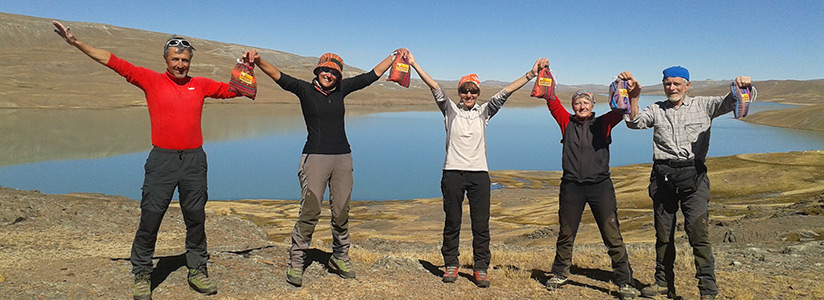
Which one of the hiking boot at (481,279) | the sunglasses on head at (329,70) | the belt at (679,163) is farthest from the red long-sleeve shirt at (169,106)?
the belt at (679,163)

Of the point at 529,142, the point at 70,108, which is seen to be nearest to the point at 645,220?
the point at 529,142

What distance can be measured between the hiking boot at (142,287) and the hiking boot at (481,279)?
11.3 ft

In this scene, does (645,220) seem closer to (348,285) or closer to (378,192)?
(348,285)

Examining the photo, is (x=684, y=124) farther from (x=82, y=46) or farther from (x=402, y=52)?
(x=82, y=46)

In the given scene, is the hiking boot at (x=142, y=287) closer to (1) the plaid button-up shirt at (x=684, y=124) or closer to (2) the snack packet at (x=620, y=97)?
(2) the snack packet at (x=620, y=97)

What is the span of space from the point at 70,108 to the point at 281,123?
29.0m

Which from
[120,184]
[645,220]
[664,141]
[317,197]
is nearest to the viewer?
[664,141]

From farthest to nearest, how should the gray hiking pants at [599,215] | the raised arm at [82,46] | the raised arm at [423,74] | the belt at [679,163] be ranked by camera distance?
the raised arm at [423,74], the gray hiking pants at [599,215], the belt at [679,163], the raised arm at [82,46]

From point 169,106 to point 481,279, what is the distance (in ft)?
12.3

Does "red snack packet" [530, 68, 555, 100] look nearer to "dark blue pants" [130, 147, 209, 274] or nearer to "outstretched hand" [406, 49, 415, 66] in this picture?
"outstretched hand" [406, 49, 415, 66]

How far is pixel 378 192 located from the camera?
31812mm

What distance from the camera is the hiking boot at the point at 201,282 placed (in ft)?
19.0

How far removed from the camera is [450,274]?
6555mm

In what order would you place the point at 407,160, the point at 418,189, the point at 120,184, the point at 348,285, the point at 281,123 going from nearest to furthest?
the point at 348,285 → the point at 120,184 → the point at 418,189 → the point at 407,160 → the point at 281,123
